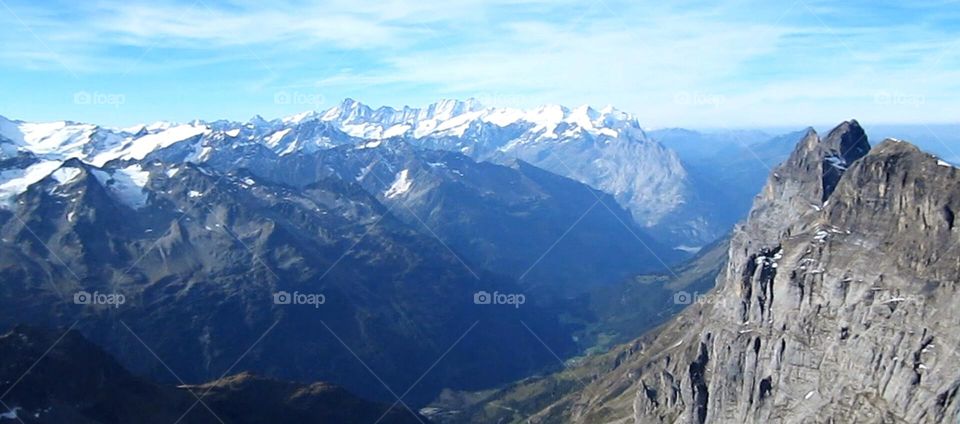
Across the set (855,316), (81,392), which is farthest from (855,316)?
→ (81,392)

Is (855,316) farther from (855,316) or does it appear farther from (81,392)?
(81,392)

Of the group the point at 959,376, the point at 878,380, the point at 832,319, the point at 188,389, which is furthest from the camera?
the point at 188,389

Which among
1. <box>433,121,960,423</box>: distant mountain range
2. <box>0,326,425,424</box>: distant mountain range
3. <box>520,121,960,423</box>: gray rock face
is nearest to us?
<box>520,121,960,423</box>: gray rock face

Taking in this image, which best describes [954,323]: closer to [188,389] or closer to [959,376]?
[959,376]

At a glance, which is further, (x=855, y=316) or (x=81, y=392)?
(x=81, y=392)

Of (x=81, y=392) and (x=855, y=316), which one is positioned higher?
(x=855, y=316)

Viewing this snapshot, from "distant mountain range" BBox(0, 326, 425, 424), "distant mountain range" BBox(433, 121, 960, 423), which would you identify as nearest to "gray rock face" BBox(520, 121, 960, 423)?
"distant mountain range" BBox(433, 121, 960, 423)

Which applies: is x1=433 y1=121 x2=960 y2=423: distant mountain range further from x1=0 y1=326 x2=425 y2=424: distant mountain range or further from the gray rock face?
x1=0 y1=326 x2=425 y2=424: distant mountain range

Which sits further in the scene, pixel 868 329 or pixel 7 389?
pixel 7 389

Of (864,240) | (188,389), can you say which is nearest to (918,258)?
(864,240)
